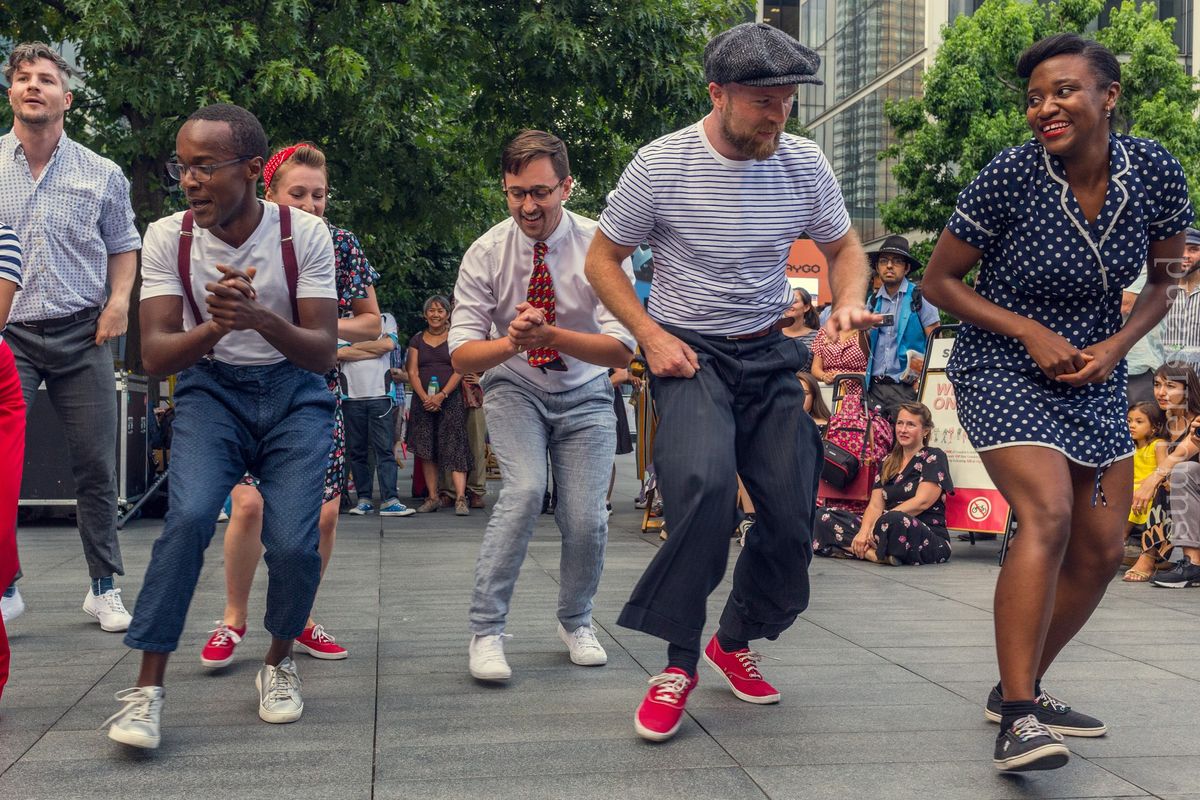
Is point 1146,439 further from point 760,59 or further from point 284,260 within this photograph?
point 284,260

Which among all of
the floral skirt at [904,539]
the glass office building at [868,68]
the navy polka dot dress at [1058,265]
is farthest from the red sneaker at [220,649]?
the glass office building at [868,68]

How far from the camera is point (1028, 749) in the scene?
3.56 m

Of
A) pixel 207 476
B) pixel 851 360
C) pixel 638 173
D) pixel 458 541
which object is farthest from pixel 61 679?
pixel 851 360

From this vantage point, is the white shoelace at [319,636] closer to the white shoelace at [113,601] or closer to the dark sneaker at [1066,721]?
the white shoelace at [113,601]

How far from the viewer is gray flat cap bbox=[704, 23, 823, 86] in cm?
411

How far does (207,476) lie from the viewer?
418 centimetres

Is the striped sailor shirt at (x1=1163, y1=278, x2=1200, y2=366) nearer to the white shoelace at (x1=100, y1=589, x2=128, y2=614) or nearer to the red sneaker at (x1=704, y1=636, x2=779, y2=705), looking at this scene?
the red sneaker at (x1=704, y1=636, x2=779, y2=705)

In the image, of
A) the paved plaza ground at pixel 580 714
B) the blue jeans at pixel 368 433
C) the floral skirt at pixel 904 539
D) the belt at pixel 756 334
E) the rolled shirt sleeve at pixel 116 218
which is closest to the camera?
the paved plaza ground at pixel 580 714

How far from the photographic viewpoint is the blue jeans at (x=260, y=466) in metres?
4.09

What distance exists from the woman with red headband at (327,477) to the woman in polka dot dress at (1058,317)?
2.27 m

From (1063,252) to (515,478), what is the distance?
215 centimetres

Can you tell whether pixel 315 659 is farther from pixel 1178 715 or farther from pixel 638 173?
pixel 1178 715

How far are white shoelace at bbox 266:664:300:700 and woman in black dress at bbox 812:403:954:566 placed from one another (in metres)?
5.33

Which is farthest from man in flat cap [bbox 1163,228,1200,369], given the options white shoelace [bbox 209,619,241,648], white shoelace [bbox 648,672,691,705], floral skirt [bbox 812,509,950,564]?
white shoelace [bbox 209,619,241,648]
